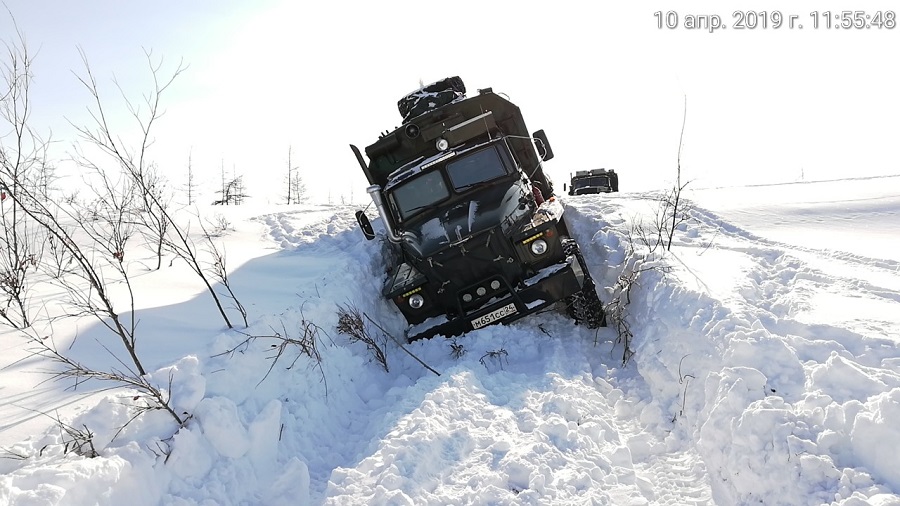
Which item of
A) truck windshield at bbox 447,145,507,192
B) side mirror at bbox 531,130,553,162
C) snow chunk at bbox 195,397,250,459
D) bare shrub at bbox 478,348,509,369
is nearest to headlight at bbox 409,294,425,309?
bare shrub at bbox 478,348,509,369

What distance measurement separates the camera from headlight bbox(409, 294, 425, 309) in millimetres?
5887

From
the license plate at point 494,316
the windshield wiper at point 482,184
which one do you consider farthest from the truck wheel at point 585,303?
the windshield wiper at point 482,184

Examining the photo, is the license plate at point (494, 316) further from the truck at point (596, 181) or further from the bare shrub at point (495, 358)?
the truck at point (596, 181)

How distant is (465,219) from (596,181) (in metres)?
12.3

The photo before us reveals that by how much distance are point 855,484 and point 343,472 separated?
3011 millimetres

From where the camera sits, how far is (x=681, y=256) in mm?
6277

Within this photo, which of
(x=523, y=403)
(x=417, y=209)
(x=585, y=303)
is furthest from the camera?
(x=417, y=209)

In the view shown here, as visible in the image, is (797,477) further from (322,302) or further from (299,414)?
(322,302)

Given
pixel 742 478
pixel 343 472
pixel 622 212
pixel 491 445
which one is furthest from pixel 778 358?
pixel 622 212

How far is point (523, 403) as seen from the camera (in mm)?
Result: 4312

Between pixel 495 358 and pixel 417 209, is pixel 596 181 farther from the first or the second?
pixel 495 358

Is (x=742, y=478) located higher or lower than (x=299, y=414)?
lower

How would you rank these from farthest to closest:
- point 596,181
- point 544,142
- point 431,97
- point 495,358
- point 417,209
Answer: point 596,181 → point 431,97 → point 544,142 → point 417,209 → point 495,358

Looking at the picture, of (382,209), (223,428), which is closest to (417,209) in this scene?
(382,209)
